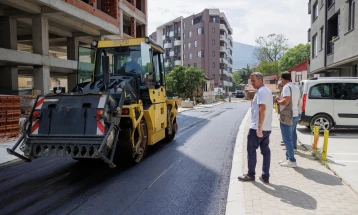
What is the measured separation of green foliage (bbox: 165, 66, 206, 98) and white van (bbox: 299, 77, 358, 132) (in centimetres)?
2982

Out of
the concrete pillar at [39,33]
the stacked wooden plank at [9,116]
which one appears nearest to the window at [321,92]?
the stacked wooden plank at [9,116]

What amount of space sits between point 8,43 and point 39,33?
2.17 m

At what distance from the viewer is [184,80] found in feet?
134

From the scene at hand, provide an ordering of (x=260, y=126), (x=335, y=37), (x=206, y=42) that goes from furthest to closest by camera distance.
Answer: (x=206, y=42) < (x=335, y=37) < (x=260, y=126)

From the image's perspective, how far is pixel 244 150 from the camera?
8172 mm

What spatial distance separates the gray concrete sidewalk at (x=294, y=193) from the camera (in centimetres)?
404

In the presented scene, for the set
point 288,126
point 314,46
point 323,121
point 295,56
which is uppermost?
point 295,56

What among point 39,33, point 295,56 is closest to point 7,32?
point 39,33

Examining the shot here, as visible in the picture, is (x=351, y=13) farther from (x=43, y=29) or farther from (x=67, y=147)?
(x=43, y=29)

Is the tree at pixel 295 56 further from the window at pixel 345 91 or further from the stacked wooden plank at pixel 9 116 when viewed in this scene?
the stacked wooden plank at pixel 9 116

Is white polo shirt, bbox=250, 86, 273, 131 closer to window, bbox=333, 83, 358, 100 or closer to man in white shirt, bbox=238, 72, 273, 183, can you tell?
man in white shirt, bbox=238, 72, 273, 183

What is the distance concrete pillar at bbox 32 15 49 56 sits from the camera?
1772cm

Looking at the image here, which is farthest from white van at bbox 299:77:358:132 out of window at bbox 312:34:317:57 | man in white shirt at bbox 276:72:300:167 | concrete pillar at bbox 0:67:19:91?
concrete pillar at bbox 0:67:19:91

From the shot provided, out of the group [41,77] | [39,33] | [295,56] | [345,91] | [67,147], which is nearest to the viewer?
[67,147]
